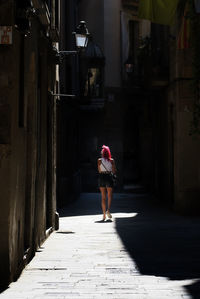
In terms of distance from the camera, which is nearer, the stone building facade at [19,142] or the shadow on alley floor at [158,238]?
the stone building facade at [19,142]

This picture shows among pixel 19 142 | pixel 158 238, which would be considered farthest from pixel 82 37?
pixel 19 142

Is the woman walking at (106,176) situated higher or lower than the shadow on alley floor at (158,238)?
higher

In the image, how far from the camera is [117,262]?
895cm

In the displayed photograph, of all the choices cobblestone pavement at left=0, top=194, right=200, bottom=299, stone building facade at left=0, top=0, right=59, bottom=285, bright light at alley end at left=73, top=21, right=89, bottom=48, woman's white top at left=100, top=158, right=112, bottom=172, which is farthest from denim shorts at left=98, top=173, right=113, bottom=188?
stone building facade at left=0, top=0, right=59, bottom=285

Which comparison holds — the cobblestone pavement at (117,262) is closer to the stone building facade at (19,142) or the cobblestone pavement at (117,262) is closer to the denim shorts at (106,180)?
the stone building facade at (19,142)

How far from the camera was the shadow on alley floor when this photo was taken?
823 centimetres

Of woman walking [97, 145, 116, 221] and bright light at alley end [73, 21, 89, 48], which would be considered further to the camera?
woman walking [97, 145, 116, 221]

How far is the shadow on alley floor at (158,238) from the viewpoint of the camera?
27.0 feet

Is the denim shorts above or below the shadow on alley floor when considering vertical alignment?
above

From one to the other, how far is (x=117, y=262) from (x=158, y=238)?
2981 millimetres

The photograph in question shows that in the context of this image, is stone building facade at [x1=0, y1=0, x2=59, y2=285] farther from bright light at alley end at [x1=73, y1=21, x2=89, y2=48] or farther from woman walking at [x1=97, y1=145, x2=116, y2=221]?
woman walking at [x1=97, y1=145, x2=116, y2=221]

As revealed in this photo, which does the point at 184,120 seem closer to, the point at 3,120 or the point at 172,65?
the point at 172,65

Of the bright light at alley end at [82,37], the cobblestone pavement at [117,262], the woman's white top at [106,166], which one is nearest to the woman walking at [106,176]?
the woman's white top at [106,166]

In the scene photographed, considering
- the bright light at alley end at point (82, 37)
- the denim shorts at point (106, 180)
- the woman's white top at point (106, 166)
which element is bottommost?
the denim shorts at point (106, 180)
